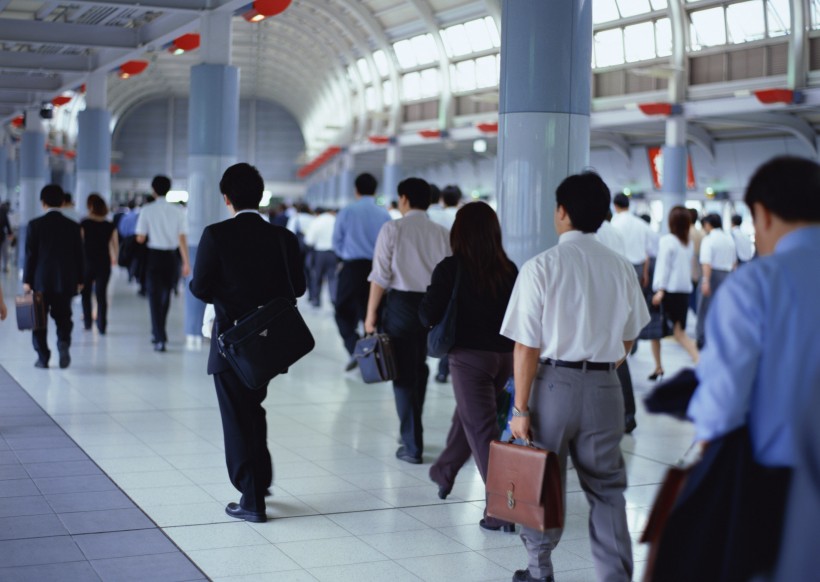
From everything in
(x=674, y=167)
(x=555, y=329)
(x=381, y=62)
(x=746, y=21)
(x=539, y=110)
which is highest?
(x=381, y=62)

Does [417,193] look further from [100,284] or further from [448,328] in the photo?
[100,284]

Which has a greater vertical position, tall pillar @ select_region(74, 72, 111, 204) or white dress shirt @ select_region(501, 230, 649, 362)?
tall pillar @ select_region(74, 72, 111, 204)

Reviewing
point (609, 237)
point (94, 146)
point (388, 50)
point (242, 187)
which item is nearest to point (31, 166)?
point (94, 146)

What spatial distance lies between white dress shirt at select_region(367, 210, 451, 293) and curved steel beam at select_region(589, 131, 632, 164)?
23.3 meters

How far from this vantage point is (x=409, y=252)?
6836 mm

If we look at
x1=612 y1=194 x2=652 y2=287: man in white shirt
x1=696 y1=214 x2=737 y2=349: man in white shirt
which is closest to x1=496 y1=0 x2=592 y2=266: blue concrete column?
x1=612 y1=194 x2=652 y2=287: man in white shirt

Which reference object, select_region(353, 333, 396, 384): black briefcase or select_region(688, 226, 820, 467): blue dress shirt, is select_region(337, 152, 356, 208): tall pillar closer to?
select_region(353, 333, 396, 384): black briefcase

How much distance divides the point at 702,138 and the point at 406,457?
22332 millimetres

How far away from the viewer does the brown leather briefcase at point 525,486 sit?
404 cm

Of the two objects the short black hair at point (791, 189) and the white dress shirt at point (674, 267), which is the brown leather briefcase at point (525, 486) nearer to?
the short black hair at point (791, 189)

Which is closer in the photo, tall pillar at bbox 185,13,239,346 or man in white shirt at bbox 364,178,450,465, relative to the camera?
man in white shirt at bbox 364,178,450,465

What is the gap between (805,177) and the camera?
9.00 ft

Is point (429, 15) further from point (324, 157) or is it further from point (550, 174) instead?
point (550, 174)

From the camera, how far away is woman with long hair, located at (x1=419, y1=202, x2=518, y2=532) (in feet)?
17.3
